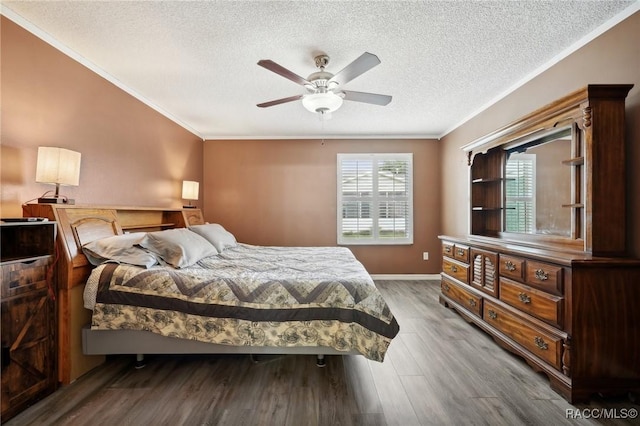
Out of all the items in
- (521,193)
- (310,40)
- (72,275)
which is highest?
(310,40)

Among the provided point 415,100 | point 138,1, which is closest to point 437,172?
Answer: point 415,100

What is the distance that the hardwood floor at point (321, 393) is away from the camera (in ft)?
5.07

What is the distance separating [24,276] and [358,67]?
2586mm

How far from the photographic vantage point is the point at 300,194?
4715 millimetres

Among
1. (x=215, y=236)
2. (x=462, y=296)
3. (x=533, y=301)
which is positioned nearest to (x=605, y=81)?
(x=533, y=301)

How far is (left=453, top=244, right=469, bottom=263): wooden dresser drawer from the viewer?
2930mm

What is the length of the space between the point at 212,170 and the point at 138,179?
5.53 ft

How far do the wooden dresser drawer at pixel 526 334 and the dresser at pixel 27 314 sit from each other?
342 centimetres

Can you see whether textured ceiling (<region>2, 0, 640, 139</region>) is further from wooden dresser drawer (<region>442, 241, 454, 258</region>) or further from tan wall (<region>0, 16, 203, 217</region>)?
wooden dresser drawer (<region>442, 241, 454, 258</region>)

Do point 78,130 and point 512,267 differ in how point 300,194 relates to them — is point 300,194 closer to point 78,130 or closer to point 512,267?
point 78,130

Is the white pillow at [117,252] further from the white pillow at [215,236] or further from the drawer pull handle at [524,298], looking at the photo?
the drawer pull handle at [524,298]

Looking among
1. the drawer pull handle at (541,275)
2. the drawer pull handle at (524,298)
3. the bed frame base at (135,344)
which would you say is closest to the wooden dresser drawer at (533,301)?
the drawer pull handle at (524,298)

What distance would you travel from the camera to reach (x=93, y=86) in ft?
8.13

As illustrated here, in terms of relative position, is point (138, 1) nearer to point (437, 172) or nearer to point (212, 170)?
point (212, 170)
